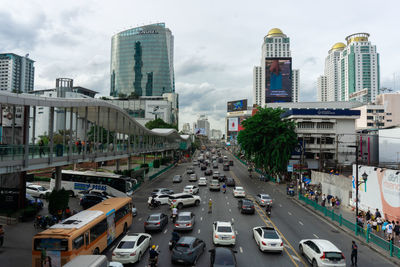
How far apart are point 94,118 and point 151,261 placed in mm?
27195

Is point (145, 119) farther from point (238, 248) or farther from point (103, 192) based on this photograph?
point (238, 248)

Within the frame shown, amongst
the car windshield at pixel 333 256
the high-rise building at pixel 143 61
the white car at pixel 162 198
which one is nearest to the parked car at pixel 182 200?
the white car at pixel 162 198

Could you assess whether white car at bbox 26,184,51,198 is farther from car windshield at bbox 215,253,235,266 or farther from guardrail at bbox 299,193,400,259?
guardrail at bbox 299,193,400,259

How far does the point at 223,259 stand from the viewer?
13117mm

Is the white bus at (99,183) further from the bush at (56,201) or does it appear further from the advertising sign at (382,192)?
the advertising sign at (382,192)

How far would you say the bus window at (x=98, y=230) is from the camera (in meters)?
15.0

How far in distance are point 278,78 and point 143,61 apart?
3224 inches

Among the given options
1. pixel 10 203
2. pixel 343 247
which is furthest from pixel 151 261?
pixel 10 203

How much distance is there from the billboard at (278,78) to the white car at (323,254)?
→ 122483mm

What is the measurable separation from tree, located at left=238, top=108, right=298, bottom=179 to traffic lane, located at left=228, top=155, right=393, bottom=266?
677 inches

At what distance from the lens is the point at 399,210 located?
22812mm

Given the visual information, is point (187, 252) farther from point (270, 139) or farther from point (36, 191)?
point (270, 139)

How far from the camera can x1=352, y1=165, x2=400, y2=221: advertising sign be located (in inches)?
923

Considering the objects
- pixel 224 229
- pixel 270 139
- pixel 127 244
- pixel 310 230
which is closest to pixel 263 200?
pixel 310 230
